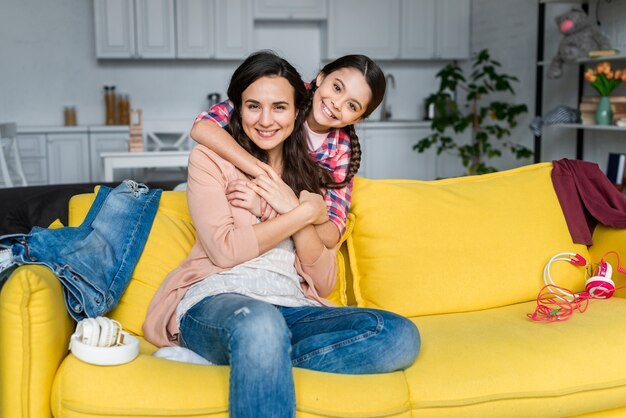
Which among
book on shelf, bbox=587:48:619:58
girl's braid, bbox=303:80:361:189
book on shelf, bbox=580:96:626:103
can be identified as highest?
book on shelf, bbox=587:48:619:58

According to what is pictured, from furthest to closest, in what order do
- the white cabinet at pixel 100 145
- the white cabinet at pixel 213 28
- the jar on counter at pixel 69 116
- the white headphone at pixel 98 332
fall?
the jar on counter at pixel 69 116 < the white cabinet at pixel 213 28 < the white cabinet at pixel 100 145 < the white headphone at pixel 98 332

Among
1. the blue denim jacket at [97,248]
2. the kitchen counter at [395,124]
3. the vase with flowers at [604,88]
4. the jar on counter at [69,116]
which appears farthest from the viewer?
the kitchen counter at [395,124]

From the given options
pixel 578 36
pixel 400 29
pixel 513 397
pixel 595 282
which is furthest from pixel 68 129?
pixel 513 397

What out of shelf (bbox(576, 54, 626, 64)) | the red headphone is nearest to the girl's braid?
the red headphone

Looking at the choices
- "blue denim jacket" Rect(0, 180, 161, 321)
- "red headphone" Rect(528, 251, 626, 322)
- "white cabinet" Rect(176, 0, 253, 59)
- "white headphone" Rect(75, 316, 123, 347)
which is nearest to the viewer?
"white headphone" Rect(75, 316, 123, 347)

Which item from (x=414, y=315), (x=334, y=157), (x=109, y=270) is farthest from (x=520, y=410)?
(x=109, y=270)

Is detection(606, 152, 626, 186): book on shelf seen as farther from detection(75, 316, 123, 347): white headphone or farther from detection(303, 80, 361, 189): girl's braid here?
detection(75, 316, 123, 347): white headphone

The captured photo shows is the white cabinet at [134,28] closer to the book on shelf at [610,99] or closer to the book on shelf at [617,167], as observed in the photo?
the book on shelf at [610,99]

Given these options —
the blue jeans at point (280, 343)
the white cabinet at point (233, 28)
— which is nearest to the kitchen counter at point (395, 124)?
the white cabinet at point (233, 28)

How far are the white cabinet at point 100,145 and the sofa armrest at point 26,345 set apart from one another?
178 inches

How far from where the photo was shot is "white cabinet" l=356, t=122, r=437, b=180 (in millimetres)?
6355

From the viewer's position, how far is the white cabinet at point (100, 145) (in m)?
5.99

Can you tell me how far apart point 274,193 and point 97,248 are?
489 mm

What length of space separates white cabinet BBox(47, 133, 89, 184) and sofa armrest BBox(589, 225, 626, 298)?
4500 mm
